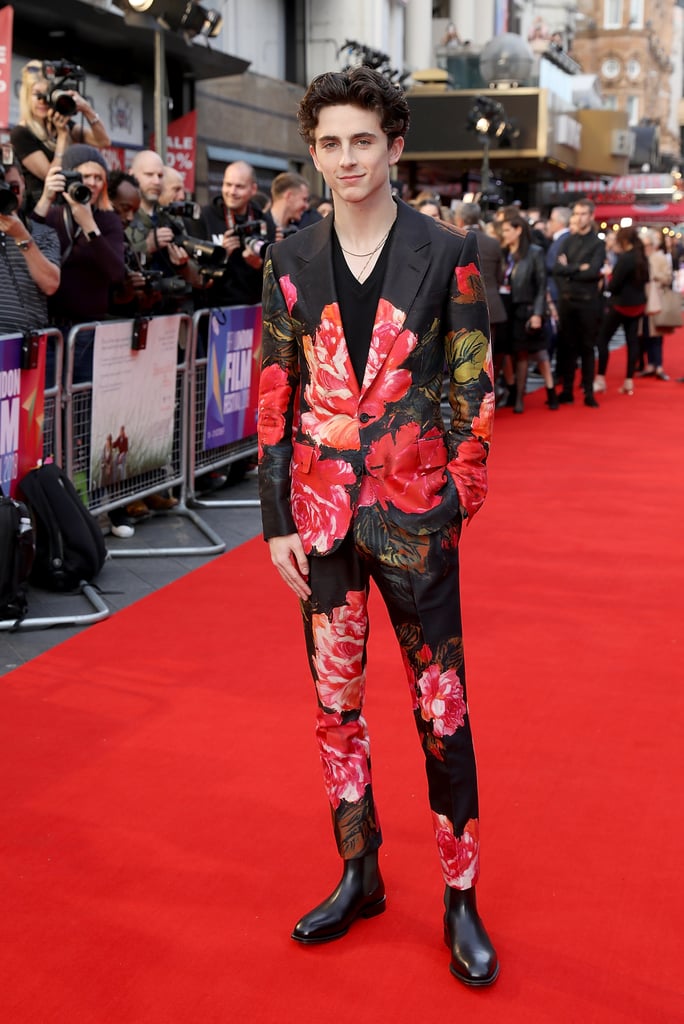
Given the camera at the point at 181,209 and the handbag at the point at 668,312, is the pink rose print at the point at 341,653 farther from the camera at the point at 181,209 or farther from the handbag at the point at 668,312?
the handbag at the point at 668,312

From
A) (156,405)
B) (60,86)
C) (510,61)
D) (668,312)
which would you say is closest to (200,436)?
(156,405)

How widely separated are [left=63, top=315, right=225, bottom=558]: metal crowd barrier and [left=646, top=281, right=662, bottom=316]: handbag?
29.8 feet

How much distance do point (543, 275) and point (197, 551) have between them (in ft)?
22.2

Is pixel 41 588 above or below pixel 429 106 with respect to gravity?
below

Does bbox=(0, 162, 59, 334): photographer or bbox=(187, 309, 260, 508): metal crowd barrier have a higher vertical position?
bbox=(0, 162, 59, 334): photographer

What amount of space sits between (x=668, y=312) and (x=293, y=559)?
1392 cm

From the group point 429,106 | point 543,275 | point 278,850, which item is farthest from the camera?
point 429,106

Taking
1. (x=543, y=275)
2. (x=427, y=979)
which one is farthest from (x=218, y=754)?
(x=543, y=275)

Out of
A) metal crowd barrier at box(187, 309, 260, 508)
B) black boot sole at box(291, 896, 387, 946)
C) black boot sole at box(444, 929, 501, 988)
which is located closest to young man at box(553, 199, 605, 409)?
metal crowd barrier at box(187, 309, 260, 508)

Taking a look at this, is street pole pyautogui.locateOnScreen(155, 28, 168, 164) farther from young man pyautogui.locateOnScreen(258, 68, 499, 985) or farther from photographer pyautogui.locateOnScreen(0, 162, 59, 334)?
young man pyautogui.locateOnScreen(258, 68, 499, 985)

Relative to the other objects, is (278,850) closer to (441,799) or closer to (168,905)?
(168,905)

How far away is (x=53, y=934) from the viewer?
3.11 meters

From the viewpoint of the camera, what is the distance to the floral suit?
2721 millimetres

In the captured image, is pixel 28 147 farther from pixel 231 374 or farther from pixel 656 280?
pixel 656 280
